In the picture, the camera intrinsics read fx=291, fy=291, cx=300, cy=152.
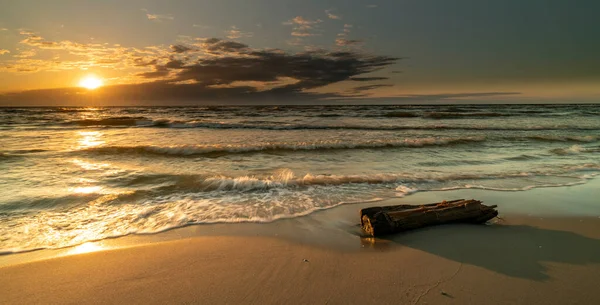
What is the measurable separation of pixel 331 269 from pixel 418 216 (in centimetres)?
191

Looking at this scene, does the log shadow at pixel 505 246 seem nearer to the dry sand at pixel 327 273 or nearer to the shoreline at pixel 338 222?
the dry sand at pixel 327 273

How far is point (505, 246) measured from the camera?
13.1 feet

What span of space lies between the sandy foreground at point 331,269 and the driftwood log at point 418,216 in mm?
156

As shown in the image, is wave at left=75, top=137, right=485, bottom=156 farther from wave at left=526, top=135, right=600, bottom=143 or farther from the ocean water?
wave at left=526, top=135, right=600, bottom=143

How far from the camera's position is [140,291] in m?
3.04

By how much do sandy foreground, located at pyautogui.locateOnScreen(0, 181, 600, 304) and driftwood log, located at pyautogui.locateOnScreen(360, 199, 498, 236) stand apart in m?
0.16

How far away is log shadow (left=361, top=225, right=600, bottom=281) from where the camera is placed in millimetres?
3498

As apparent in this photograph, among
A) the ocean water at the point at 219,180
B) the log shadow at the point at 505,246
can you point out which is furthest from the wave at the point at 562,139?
the log shadow at the point at 505,246

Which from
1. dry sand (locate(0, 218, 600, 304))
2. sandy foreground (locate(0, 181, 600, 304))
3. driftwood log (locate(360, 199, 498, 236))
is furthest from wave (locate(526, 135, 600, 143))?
driftwood log (locate(360, 199, 498, 236))

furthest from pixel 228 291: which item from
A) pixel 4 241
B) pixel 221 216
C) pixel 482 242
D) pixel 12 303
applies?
pixel 4 241

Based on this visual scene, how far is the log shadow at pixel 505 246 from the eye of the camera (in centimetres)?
350

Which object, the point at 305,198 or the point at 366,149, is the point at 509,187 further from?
the point at 366,149

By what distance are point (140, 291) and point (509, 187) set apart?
8.01 meters

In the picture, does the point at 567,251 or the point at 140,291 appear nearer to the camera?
the point at 140,291
